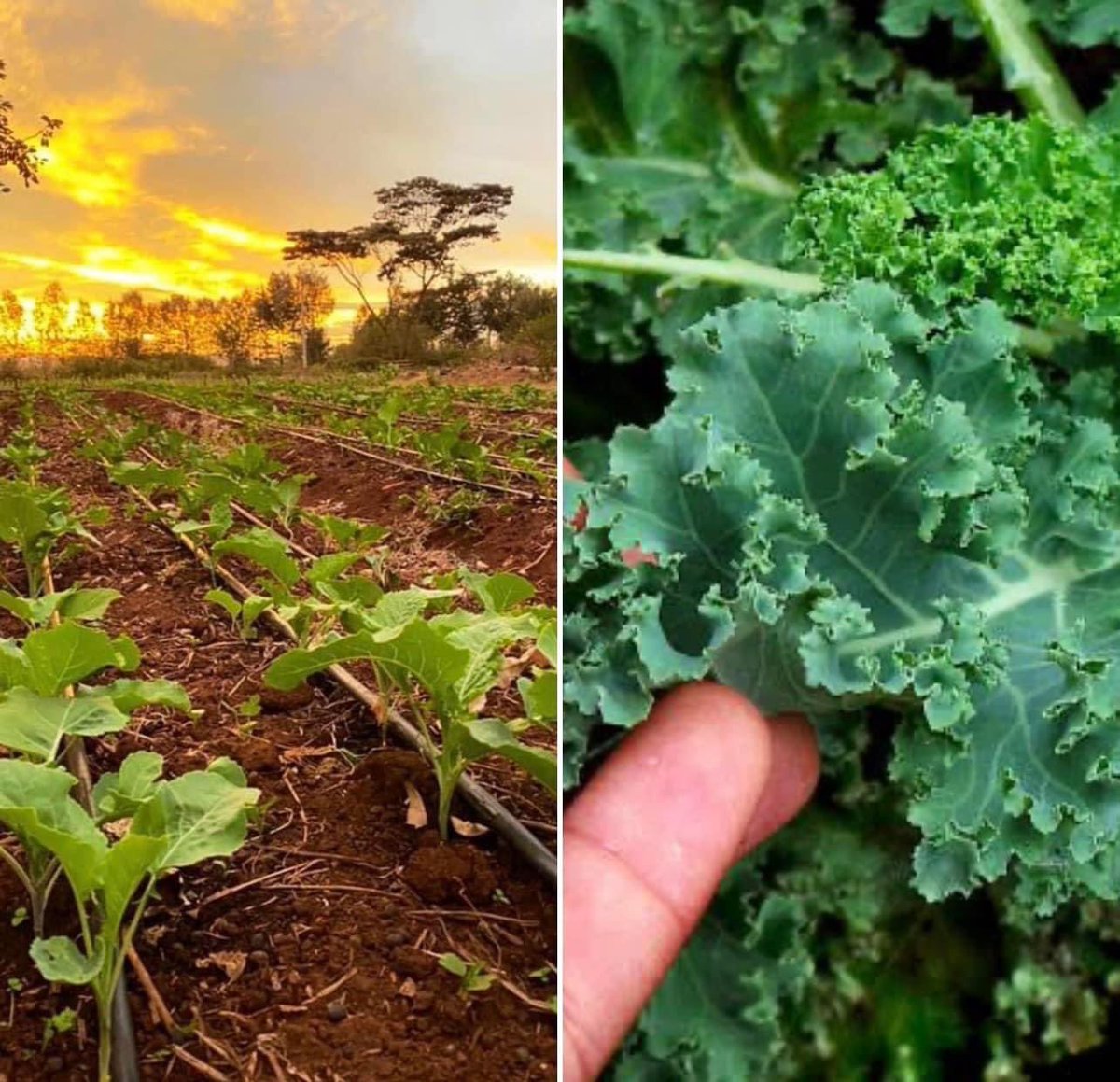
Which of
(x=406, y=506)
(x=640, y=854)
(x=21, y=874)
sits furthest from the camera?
(x=406, y=506)

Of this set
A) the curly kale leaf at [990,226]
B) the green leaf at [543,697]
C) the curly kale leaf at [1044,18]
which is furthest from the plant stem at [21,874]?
the curly kale leaf at [1044,18]

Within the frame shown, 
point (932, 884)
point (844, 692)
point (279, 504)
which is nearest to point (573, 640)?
point (844, 692)

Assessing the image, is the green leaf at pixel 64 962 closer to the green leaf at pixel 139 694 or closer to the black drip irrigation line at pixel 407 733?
the green leaf at pixel 139 694

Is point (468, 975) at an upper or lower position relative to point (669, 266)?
lower

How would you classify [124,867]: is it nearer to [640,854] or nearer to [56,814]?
[56,814]

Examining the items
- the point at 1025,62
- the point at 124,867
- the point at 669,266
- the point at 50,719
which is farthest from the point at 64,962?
the point at 1025,62
